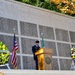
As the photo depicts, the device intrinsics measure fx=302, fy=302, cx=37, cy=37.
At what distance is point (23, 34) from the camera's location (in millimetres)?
12633

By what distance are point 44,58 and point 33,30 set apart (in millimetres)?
2302

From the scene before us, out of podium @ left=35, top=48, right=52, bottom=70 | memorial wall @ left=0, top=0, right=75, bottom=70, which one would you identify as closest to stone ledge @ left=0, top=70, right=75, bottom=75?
podium @ left=35, top=48, right=52, bottom=70

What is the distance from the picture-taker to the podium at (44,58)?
11.2 metres

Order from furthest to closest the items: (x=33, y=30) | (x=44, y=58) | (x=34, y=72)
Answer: (x=33, y=30)
(x=44, y=58)
(x=34, y=72)

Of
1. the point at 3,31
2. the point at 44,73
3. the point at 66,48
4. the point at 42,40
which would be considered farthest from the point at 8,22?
the point at 66,48

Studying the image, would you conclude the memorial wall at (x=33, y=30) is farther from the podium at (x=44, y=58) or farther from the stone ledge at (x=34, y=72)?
the stone ledge at (x=34, y=72)

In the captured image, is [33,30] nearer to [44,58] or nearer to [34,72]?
[44,58]

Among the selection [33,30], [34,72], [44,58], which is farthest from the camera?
[33,30]

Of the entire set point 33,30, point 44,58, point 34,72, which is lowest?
point 34,72

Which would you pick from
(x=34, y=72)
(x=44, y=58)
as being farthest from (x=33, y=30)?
(x=34, y=72)

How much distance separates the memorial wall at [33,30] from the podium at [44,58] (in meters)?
1.14

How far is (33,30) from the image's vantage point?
13.2 metres

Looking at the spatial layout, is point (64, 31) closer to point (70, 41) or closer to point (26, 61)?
point (70, 41)

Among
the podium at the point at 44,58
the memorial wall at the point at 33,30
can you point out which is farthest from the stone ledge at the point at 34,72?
the memorial wall at the point at 33,30
